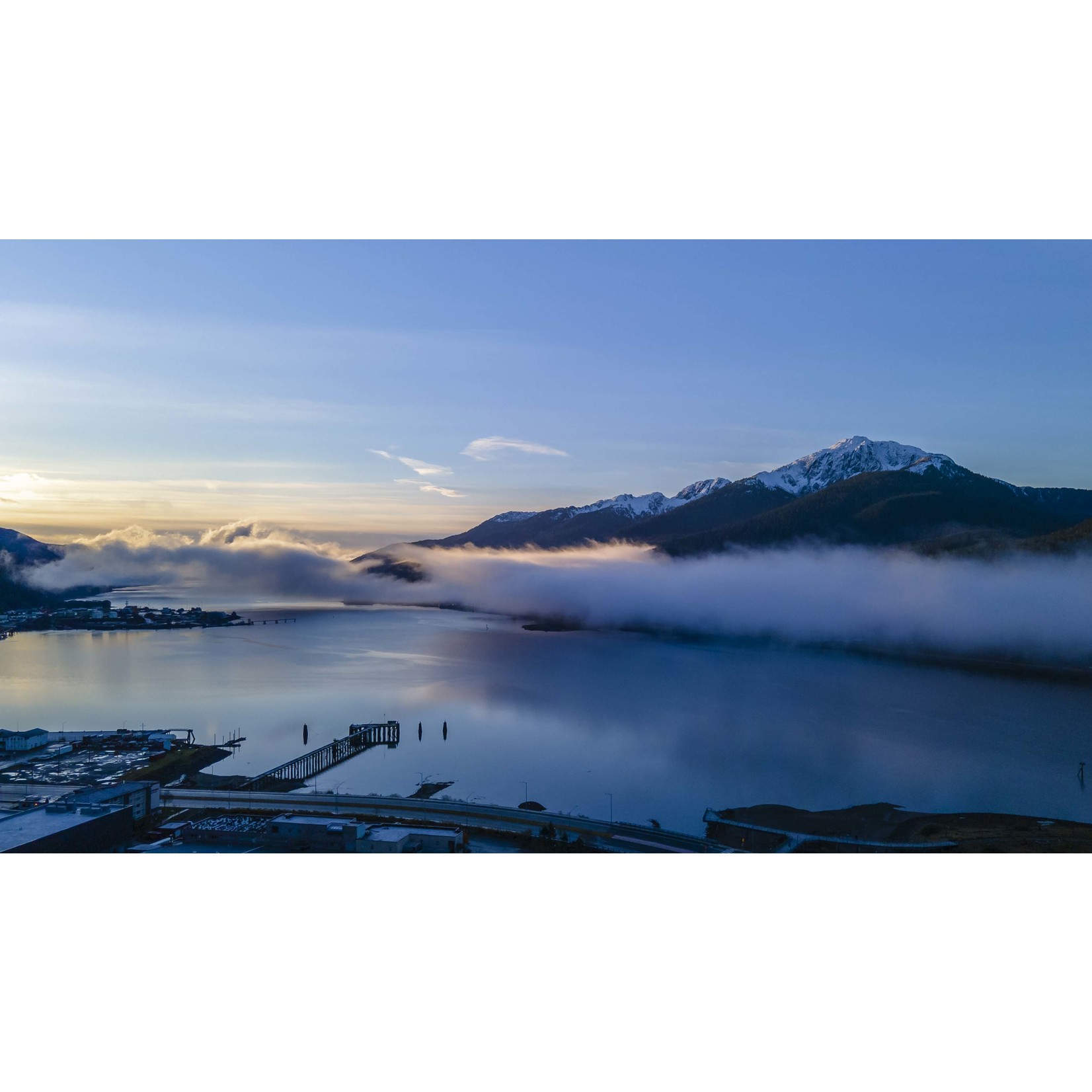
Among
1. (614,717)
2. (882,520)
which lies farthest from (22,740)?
(882,520)

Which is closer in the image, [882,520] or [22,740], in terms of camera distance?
[22,740]

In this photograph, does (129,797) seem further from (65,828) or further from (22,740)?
(22,740)

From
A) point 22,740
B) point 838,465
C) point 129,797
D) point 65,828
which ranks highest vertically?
point 838,465

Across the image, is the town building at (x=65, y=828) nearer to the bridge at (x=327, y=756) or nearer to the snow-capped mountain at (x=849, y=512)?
the bridge at (x=327, y=756)

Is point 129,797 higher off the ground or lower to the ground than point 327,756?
higher

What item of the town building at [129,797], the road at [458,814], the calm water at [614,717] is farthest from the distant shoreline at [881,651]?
the town building at [129,797]

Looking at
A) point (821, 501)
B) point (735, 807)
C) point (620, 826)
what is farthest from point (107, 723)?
point (821, 501)
